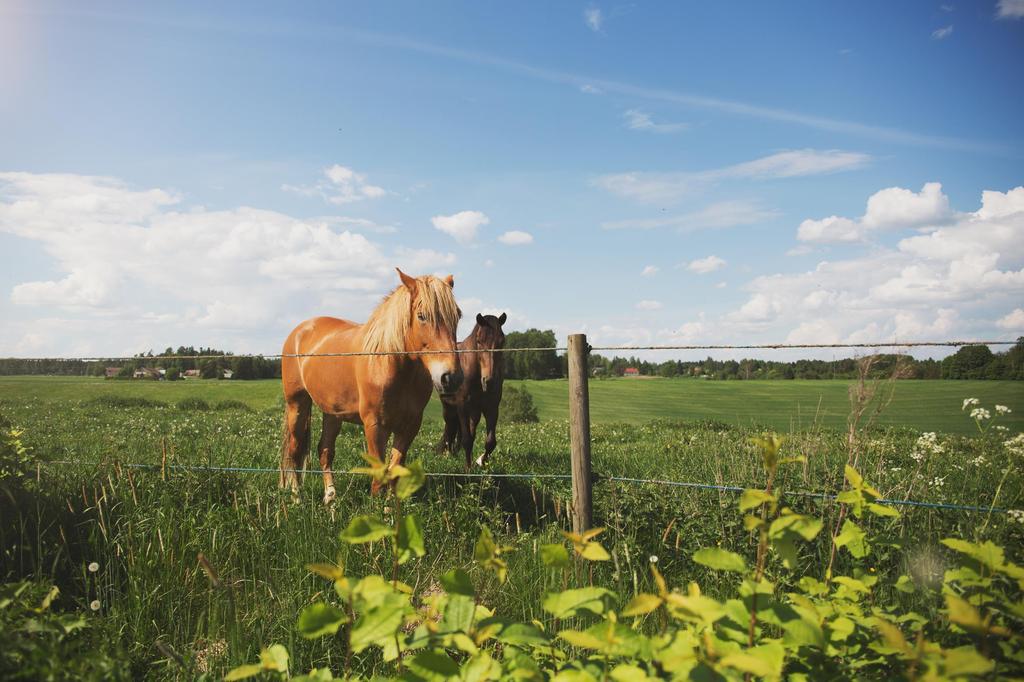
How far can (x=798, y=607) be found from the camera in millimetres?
1755

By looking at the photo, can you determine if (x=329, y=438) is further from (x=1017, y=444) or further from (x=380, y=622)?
(x=1017, y=444)

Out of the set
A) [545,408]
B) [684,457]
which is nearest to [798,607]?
[684,457]

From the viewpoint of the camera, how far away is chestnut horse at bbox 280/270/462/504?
518 centimetres

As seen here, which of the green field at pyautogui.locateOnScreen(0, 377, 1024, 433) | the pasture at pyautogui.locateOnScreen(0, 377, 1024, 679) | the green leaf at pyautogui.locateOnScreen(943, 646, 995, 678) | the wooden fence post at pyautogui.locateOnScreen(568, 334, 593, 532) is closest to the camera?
the green leaf at pyautogui.locateOnScreen(943, 646, 995, 678)

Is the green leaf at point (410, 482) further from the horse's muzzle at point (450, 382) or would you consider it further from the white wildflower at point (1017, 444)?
the white wildflower at point (1017, 444)

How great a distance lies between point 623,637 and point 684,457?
6372mm

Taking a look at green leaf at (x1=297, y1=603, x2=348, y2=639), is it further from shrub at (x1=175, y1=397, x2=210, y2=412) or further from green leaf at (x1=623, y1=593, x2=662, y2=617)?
shrub at (x1=175, y1=397, x2=210, y2=412)

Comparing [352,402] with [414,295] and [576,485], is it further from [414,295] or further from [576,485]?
[576,485]

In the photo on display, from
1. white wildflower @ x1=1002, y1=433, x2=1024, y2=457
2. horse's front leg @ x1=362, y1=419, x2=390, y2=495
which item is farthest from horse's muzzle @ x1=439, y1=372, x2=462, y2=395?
white wildflower @ x1=1002, y1=433, x2=1024, y2=457

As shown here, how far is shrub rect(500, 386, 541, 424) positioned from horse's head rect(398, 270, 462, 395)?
10806 mm

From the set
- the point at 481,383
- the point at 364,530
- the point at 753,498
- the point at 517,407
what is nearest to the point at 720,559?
the point at 753,498

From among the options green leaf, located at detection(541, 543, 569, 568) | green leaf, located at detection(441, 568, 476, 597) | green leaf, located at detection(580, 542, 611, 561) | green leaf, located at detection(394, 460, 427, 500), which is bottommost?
green leaf, located at detection(441, 568, 476, 597)

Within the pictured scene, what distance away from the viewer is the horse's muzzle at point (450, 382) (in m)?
4.86

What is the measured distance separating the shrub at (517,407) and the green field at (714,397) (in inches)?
54.3
